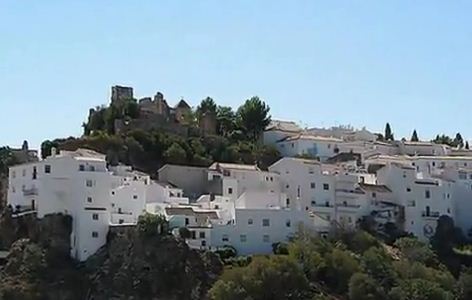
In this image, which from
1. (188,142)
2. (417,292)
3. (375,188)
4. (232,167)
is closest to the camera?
(417,292)

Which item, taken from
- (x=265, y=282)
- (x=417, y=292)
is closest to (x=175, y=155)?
(x=265, y=282)

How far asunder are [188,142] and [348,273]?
55.9 ft

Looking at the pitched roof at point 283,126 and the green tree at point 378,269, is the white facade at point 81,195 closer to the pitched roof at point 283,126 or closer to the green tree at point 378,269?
the green tree at point 378,269

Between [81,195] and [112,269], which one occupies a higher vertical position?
[81,195]

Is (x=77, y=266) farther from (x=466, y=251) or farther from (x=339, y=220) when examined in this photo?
(x=466, y=251)

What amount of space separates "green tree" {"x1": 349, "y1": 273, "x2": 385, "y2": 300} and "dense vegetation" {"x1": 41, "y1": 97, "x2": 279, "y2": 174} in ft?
50.9

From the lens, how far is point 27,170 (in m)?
52.3

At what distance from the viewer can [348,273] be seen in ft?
163

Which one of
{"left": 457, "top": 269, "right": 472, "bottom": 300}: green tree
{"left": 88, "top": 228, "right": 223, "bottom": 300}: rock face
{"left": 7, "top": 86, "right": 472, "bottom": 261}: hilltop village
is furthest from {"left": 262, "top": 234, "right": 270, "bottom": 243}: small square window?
{"left": 457, "top": 269, "right": 472, "bottom": 300}: green tree

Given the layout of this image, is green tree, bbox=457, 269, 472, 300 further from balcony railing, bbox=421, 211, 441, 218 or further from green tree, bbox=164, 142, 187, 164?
green tree, bbox=164, 142, 187, 164

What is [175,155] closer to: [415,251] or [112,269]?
[112,269]

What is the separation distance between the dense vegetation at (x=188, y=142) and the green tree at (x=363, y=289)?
15517 millimetres

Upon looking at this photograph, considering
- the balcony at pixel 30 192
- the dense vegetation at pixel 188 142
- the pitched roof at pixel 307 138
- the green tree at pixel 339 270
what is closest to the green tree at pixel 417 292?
the green tree at pixel 339 270

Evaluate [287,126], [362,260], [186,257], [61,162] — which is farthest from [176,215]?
[287,126]
